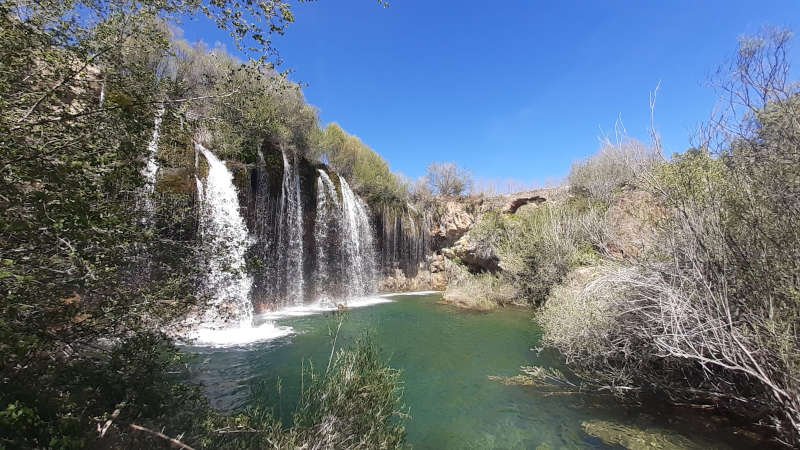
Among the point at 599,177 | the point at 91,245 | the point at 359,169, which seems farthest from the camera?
the point at 359,169

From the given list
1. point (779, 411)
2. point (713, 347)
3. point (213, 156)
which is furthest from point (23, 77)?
point (213, 156)

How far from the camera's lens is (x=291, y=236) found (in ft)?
65.3

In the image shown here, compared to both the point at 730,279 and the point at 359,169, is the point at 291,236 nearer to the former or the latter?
the point at 359,169

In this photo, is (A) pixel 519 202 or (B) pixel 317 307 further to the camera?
(A) pixel 519 202

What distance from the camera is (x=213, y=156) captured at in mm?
15906

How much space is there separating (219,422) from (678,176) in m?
7.13

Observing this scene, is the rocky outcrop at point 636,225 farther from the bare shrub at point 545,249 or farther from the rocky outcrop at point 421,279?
the rocky outcrop at point 421,279

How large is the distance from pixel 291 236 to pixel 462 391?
1434cm

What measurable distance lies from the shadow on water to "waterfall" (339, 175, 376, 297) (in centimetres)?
956

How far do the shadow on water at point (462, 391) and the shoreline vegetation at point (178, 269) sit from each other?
0.47m

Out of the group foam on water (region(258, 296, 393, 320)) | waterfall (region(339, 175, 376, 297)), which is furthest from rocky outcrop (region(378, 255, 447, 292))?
foam on water (region(258, 296, 393, 320))

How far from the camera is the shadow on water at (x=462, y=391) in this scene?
590 cm

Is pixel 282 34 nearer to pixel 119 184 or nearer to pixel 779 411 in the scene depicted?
pixel 119 184

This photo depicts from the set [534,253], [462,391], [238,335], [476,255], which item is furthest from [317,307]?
[462,391]
